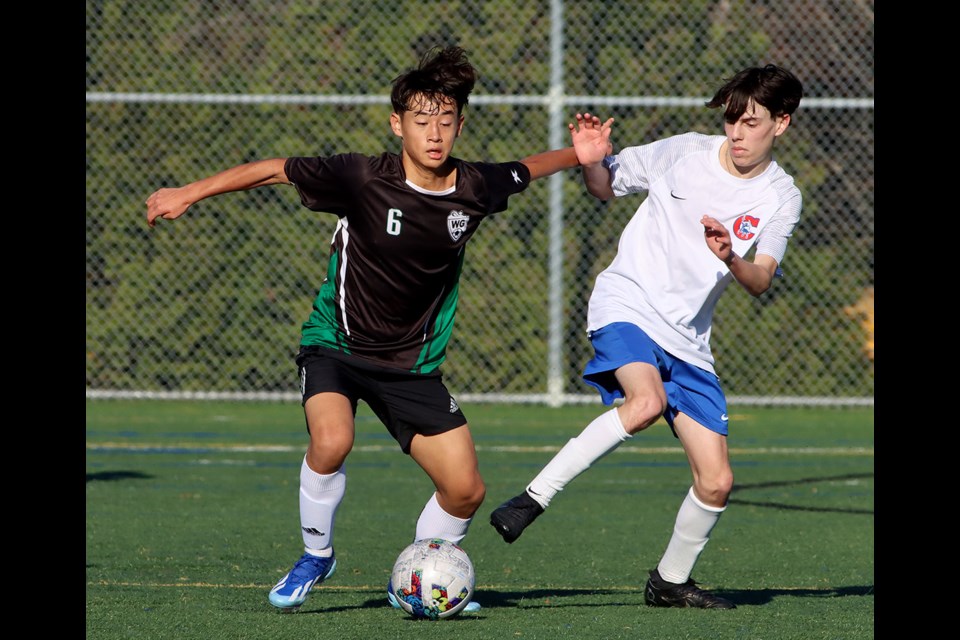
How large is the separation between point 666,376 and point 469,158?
7816 millimetres

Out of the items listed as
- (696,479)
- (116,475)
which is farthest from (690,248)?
(116,475)

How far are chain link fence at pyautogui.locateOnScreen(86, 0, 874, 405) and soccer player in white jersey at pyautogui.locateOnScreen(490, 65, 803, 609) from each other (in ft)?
24.2

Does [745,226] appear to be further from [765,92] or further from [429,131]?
[429,131]

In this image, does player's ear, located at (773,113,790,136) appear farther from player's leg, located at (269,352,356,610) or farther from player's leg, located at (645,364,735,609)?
player's leg, located at (269,352,356,610)

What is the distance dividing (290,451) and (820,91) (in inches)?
247

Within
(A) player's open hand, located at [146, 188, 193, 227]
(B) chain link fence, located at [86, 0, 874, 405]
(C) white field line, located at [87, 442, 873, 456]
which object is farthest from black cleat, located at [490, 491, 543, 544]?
(B) chain link fence, located at [86, 0, 874, 405]

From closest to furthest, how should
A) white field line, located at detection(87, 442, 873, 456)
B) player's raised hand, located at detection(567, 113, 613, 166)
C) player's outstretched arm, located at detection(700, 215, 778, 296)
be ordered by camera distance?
player's outstretched arm, located at detection(700, 215, 778, 296) → player's raised hand, located at detection(567, 113, 613, 166) → white field line, located at detection(87, 442, 873, 456)

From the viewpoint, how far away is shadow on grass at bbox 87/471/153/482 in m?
9.49

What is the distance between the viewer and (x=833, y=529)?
7895 mm

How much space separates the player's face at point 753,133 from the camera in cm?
585

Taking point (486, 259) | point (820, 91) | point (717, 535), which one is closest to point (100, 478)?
point (717, 535)

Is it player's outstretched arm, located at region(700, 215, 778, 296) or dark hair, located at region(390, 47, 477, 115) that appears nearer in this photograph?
player's outstretched arm, located at region(700, 215, 778, 296)

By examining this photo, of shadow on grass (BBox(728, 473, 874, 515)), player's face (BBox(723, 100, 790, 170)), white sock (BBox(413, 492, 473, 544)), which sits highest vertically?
player's face (BBox(723, 100, 790, 170))
